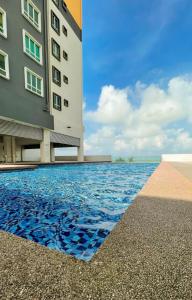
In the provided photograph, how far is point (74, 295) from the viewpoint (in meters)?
1.33

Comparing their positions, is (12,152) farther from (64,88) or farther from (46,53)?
(46,53)

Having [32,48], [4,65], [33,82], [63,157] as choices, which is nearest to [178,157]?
[63,157]

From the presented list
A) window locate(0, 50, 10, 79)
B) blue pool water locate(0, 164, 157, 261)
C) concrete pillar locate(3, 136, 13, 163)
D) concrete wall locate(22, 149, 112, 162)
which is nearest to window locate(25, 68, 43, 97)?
window locate(0, 50, 10, 79)

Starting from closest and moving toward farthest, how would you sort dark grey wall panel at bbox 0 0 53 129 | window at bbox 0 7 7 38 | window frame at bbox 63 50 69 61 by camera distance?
window at bbox 0 7 7 38 < dark grey wall panel at bbox 0 0 53 129 < window frame at bbox 63 50 69 61

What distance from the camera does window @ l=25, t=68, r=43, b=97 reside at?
1405cm

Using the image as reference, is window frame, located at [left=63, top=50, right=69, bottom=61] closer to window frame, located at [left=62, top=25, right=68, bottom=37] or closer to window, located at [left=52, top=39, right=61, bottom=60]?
window, located at [left=52, top=39, right=61, bottom=60]

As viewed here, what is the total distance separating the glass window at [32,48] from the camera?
14.0 m

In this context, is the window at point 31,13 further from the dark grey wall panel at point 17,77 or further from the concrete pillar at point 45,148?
the concrete pillar at point 45,148

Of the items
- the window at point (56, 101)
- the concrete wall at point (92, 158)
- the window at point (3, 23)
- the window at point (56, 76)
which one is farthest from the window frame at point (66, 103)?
the concrete wall at point (92, 158)

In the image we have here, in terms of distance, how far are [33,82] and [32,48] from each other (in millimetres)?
2737

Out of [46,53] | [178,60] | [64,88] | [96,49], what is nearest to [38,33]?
[46,53]

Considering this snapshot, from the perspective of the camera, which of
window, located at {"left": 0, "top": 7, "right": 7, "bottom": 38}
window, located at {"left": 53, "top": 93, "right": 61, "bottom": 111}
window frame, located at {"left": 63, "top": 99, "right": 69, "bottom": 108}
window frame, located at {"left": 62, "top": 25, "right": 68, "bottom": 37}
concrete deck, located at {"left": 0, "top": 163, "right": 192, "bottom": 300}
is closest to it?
concrete deck, located at {"left": 0, "top": 163, "right": 192, "bottom": 300}

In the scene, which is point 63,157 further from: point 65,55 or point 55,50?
point 55,50

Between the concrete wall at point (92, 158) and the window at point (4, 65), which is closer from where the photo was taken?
the window at point (4, 65)
